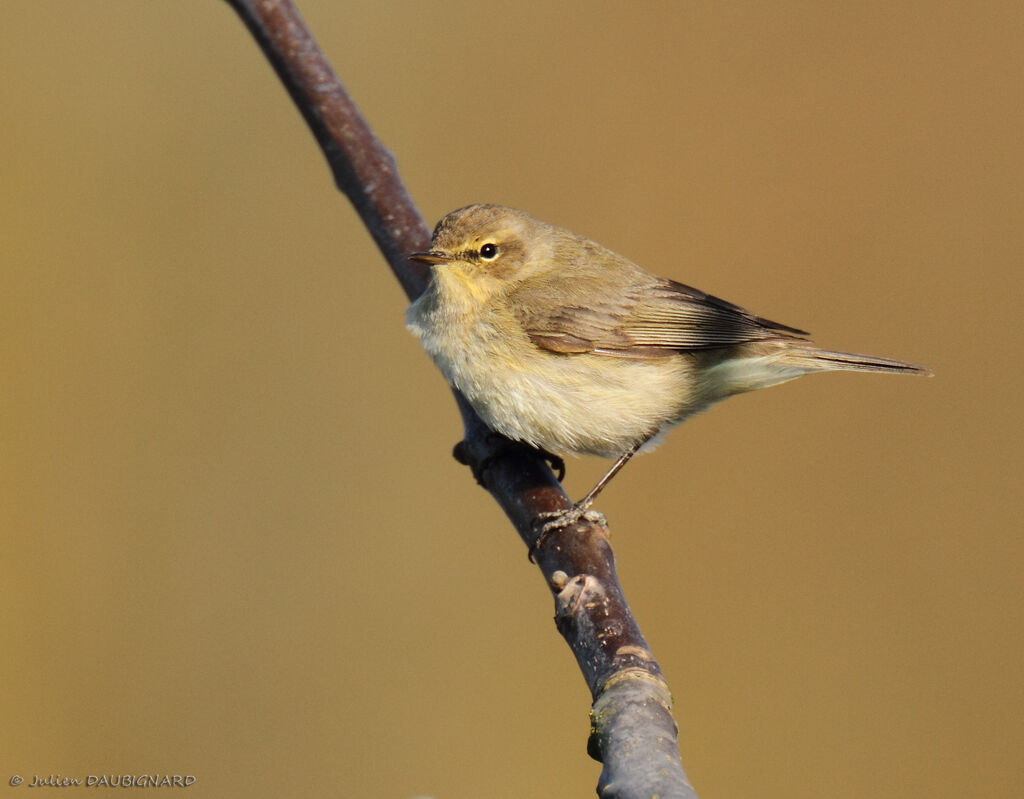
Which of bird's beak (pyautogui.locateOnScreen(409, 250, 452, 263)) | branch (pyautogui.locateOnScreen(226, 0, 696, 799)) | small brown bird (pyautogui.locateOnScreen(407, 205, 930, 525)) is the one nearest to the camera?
branch (pyautogui.locateOnScreen(226, 0, 696, 799))

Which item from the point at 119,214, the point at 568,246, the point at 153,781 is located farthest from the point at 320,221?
the point at 153,781

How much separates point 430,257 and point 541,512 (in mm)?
771

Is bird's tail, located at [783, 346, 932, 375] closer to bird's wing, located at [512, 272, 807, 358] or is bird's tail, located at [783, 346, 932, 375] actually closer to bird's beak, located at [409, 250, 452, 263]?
bird's wing, located at [512, 272, 807, 358]

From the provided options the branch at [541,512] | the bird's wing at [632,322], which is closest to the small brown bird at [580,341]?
the bird's wing at [632,322]

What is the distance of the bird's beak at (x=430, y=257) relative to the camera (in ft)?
8.24

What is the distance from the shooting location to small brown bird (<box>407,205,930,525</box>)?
Result: 104 inches

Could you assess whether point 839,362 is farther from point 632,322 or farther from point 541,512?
point 541,512

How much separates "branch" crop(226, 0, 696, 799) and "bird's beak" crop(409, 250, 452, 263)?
47mm

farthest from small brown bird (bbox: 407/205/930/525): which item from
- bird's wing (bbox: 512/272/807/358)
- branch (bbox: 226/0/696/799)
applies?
branch (bbox: 226/0/696/799)

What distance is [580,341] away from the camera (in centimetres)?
275

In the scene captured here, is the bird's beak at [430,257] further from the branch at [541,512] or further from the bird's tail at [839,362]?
the bird's tail at [839,362]

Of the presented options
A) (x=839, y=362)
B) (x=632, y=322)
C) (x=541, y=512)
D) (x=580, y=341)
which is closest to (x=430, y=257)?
(x=580, y=341)

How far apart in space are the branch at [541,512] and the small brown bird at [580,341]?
0.40 ft

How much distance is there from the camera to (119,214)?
4.30 metres
